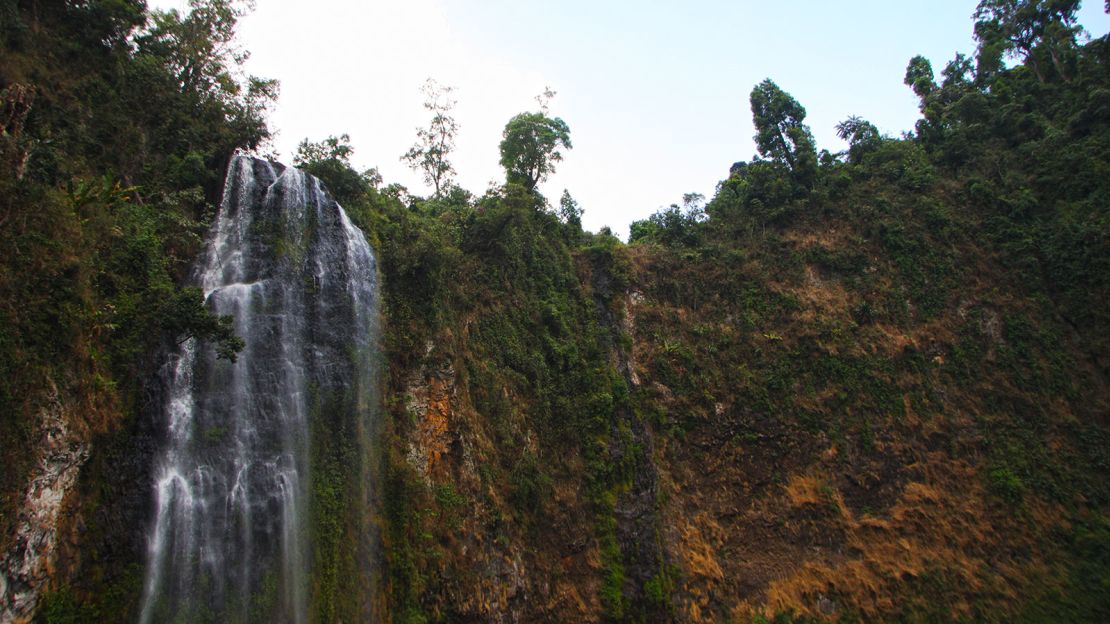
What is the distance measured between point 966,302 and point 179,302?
23536 mm

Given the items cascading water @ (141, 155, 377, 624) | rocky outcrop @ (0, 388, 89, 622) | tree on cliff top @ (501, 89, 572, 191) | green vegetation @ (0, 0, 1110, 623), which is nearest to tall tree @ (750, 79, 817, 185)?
green vegetation @ (0, 0, 1110, 623)

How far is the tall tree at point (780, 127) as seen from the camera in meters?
23.6

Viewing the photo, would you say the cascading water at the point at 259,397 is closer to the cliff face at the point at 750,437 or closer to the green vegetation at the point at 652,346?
the green vegetation at the point at 652,346

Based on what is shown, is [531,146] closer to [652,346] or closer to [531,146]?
[531,146]

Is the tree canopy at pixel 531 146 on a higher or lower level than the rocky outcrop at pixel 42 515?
higher

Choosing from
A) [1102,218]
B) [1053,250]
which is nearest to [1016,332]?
[1053,250]

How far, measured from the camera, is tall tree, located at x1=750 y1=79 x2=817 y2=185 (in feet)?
77.3

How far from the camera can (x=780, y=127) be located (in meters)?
24.7

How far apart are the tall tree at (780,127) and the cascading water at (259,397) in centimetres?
1834

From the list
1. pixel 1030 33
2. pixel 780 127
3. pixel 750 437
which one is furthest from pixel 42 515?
pixel 1030 33

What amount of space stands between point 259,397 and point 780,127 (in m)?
23.1

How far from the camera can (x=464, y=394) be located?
14250 mm

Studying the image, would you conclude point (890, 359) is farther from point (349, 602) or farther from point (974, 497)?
point (349, 602)

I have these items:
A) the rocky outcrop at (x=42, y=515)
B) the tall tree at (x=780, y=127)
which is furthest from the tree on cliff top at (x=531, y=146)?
the rocky outcrop at (x=42, y=515)
